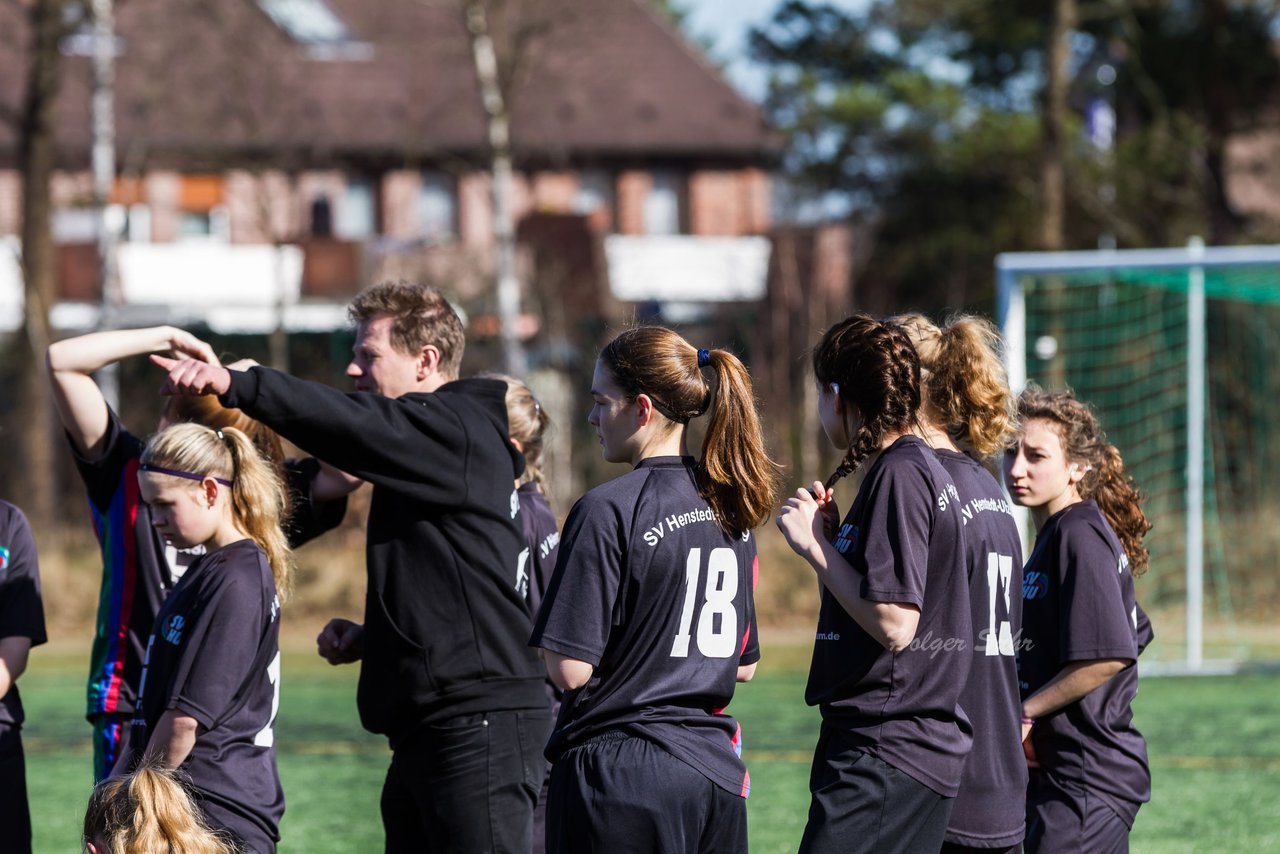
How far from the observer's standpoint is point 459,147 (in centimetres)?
3566

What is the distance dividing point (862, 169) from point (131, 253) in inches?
588

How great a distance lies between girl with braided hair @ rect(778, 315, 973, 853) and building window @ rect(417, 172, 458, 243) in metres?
33.4

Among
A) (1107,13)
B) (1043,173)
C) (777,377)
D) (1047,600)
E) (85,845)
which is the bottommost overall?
(85,845)

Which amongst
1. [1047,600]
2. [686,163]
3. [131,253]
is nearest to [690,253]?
[686,163]

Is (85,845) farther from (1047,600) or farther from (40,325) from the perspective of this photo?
(40,325)

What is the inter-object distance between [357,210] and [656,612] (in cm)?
3422

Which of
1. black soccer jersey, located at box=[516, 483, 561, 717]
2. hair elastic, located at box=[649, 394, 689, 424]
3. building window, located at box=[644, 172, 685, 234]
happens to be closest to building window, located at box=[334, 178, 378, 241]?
building window, located at box=[644, 172, 685, 234]

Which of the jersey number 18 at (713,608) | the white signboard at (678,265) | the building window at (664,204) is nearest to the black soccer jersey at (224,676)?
the jersey number 18 at (713,608)

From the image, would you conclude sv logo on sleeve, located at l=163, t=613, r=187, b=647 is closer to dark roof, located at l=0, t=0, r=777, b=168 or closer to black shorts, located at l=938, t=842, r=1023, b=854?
black shorts, located at l=938, t=842, r=1023, b=854

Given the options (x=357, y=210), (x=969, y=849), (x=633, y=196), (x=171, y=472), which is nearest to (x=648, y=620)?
(x=969, y=849)

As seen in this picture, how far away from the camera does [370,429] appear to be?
388 cm


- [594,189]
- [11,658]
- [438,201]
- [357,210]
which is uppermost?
[594,189]

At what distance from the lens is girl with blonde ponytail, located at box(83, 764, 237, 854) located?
3301 mm

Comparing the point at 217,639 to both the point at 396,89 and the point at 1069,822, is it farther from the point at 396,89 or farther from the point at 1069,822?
the point at 396,89
